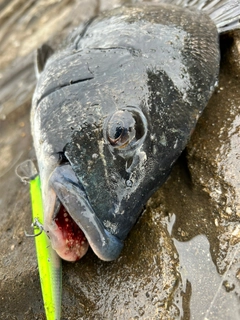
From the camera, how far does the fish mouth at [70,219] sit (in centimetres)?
198

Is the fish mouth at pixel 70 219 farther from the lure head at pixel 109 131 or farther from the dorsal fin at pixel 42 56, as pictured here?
the dorsal fin at pixel 42 56

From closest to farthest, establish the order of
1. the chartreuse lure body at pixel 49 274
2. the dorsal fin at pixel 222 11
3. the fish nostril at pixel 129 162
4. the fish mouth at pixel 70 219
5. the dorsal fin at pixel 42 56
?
the fish mouth at pixel 70 219
the fish nostril at pixel 129 162
the chartreuse lure body at pixel 49 274
the dorsal fin at pixel 222 11
the dorsal fin at pixel 42 56

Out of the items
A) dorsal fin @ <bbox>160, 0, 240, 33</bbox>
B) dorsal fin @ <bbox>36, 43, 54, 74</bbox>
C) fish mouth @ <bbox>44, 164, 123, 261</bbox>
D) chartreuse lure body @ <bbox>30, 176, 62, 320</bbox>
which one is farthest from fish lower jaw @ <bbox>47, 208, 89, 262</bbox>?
dorsal fin @ <bbox>160, 0, 240, 33</bbox>

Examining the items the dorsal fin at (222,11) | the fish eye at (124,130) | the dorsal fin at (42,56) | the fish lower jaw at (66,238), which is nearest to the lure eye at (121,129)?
the fish eye at (124,130)

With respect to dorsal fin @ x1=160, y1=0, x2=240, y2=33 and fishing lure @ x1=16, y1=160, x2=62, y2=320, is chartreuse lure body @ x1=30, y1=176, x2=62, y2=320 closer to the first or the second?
fishing lure @ x1=16, y1=160, x2=62, y2=320

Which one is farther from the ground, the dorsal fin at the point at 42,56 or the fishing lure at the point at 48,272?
the dorsal fin at the point at 42,56

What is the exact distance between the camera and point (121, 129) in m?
2.06

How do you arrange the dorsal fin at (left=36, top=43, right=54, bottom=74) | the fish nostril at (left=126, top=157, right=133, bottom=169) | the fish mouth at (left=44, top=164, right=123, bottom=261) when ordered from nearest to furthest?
the fish mouth at (left=44, top=164, right=123, bottom=261)
the fish nostril at (left=126, top=157, right=133, bottom=169)
the dorsal fin at (left=36, top=43, right=54, bottom=74)

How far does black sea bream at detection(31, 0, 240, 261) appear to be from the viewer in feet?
6.80

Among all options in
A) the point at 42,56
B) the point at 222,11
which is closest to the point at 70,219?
the point at 42,56

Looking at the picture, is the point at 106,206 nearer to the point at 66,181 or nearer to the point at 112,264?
the point at 66,181

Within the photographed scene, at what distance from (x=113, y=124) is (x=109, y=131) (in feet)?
0.16

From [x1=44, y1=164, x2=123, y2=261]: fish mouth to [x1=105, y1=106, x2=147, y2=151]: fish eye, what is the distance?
12.8 inches

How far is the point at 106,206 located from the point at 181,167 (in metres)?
0.93
